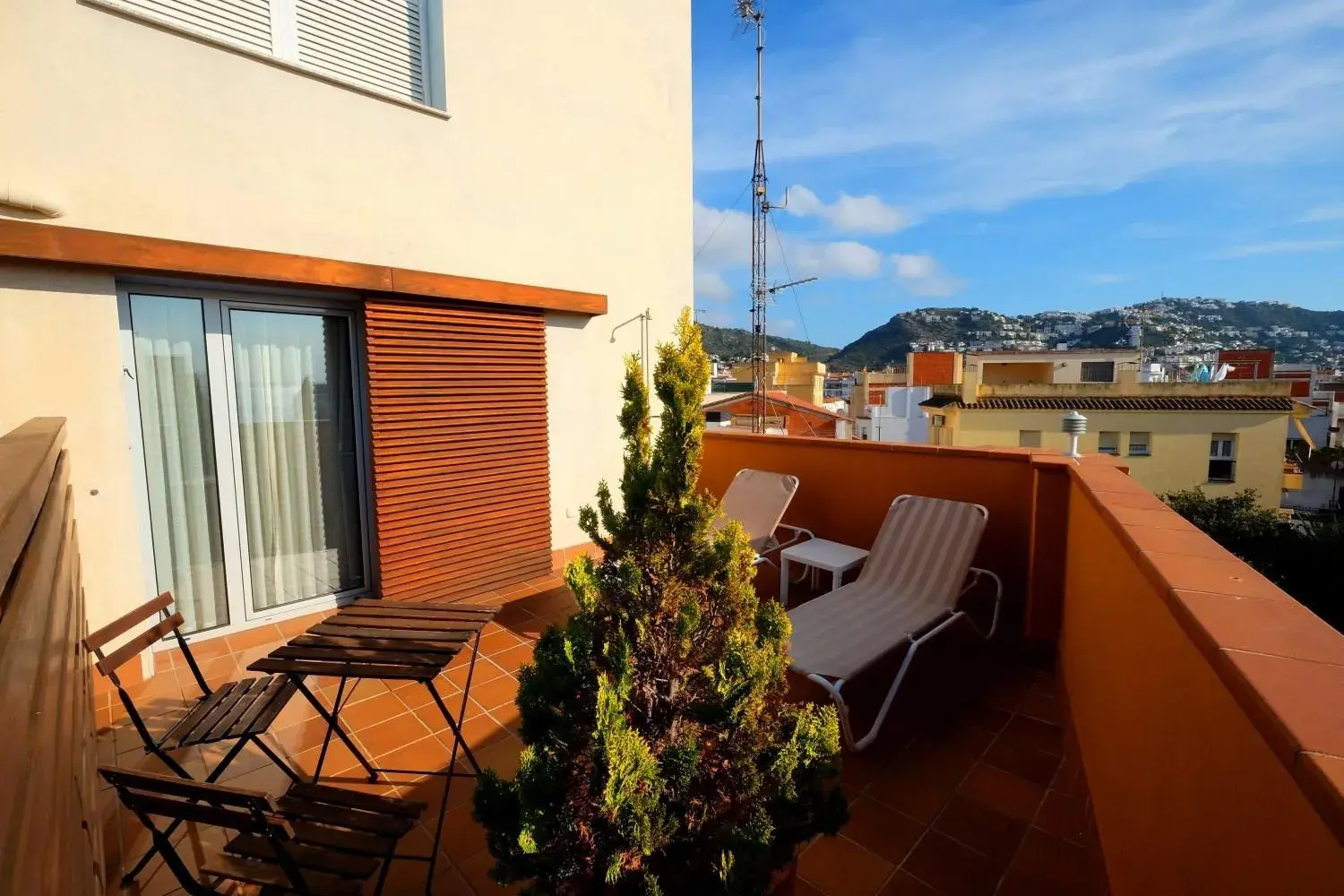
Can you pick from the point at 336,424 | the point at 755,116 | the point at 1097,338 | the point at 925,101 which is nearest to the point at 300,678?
the point at 336,424

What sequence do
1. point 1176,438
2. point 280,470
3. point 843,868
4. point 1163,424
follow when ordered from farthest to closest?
point 1163,424 → point 1176,438 → point 280,470 → point 843,868

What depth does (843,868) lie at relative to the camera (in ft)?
7.96

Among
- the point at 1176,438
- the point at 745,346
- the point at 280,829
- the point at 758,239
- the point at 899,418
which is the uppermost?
the point at 758,239

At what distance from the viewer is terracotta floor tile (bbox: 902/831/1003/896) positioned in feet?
7.61

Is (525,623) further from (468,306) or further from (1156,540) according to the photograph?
(1156,540)

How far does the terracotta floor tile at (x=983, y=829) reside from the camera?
249 cm

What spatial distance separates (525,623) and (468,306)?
103 inches

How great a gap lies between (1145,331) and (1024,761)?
67.8m

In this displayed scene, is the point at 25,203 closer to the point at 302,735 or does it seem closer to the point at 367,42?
the point at 367,42

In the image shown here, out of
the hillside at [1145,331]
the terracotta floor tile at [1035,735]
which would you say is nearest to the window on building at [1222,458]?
the terracotta floor tile at [1035,735]

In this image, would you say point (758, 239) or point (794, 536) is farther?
point (758, 239)

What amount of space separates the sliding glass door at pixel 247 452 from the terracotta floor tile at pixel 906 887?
424cm

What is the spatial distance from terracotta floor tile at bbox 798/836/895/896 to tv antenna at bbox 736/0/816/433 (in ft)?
38.4

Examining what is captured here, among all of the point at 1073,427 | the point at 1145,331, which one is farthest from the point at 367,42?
the point at 1145,331
